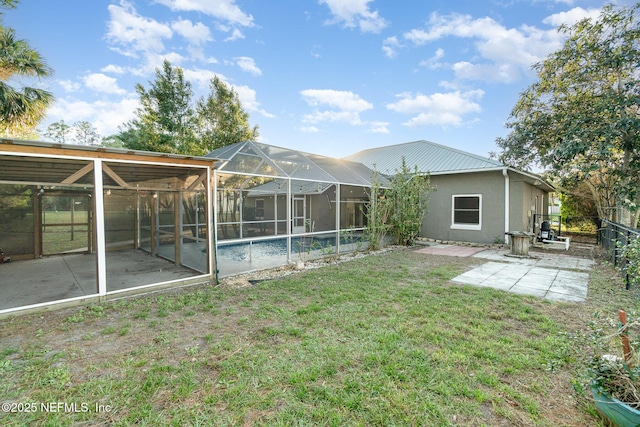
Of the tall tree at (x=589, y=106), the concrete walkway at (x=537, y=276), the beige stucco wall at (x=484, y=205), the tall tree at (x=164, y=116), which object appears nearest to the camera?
the concrete walkway at (x=537, y=276)

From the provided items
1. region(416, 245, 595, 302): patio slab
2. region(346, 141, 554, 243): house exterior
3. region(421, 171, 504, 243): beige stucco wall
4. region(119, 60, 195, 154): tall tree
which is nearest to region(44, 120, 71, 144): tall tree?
region(119, 60, 195, 154): tall tree

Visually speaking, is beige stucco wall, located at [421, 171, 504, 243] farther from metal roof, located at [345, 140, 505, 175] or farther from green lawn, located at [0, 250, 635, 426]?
green lawn, located at [0, 250, 635, 426]

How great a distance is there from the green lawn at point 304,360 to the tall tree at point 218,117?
1390 cm

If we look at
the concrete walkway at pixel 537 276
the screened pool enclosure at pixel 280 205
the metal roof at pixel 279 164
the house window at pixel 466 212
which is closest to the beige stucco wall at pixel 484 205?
the house window at pixel 466 212

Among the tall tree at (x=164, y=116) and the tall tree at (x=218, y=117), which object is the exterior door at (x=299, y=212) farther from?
the tall tree at (x=164, y=116)

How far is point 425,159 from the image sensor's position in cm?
1245

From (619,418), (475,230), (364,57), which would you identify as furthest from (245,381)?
(364,57)

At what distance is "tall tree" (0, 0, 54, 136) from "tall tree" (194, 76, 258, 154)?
29.0 ft

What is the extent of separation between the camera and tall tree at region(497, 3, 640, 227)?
6785 millimetres

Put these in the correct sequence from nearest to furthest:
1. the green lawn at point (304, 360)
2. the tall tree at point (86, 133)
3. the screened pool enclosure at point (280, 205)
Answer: the green lawn at point (304, 360) → the screened pool enclosure at point (280, 205) → the tall tree at point (86, 133)

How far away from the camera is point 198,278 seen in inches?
219

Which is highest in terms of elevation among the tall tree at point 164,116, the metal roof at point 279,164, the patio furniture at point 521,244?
the tall tree at point 164,116

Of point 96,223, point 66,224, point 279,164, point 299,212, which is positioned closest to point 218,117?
point 299,212

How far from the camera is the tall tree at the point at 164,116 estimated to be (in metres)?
15.3
